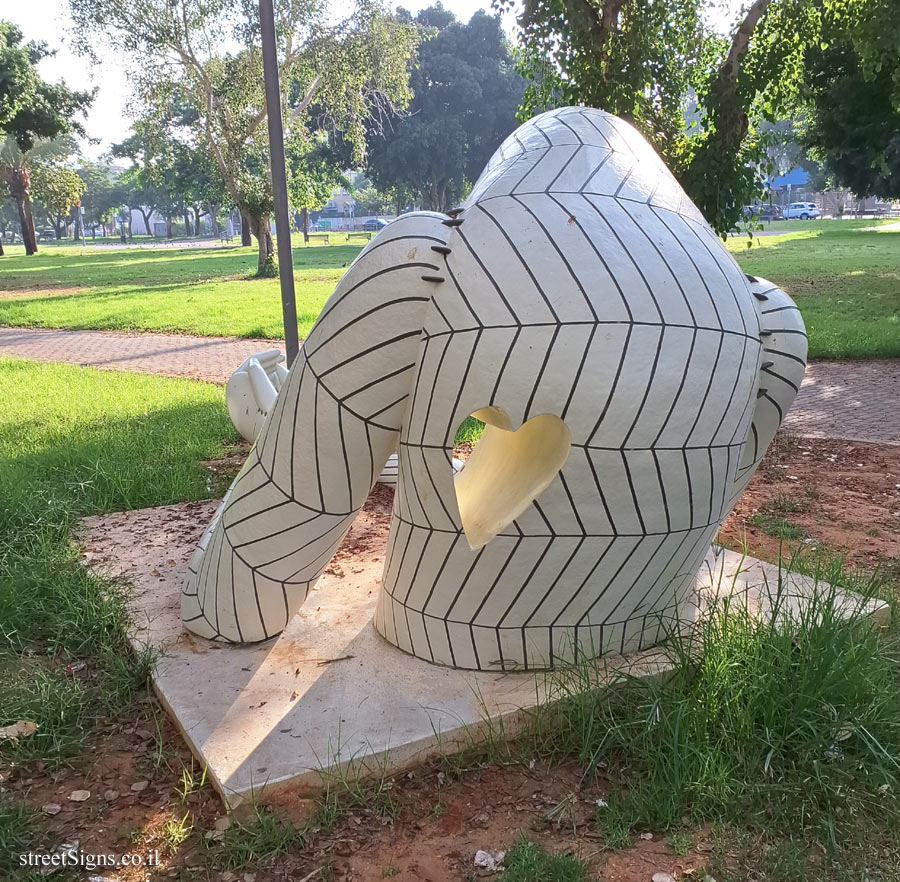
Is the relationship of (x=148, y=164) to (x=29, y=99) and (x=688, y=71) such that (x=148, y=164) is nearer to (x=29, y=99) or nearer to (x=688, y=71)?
(x=29, y=99)

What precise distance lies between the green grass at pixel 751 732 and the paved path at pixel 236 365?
4341mm

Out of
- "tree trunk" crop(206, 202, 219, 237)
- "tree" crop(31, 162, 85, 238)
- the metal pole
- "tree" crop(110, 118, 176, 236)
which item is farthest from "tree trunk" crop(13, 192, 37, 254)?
the metal pole

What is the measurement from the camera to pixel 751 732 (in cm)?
224

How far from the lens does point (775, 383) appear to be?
2586mm

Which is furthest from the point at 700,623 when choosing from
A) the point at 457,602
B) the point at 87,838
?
the point at 87,838

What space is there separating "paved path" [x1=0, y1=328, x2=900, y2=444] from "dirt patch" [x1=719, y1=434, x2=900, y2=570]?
586mm

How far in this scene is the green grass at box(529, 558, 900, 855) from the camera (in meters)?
2.09

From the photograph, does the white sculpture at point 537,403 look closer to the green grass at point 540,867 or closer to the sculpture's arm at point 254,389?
the green grass at point 540,867

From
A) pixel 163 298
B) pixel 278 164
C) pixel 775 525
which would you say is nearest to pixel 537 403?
pixel 775 525

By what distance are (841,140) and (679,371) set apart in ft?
42.8

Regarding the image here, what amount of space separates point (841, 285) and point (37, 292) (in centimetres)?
1642

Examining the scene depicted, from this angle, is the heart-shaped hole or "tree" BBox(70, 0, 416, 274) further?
"tree" BBox(70, 0, 416, 274)

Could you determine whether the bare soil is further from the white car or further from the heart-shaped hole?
the white car

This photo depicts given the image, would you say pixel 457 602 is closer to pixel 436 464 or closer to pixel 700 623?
pixel 436 464
